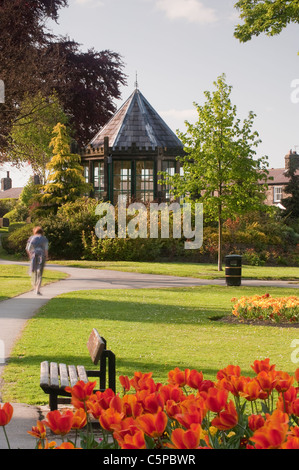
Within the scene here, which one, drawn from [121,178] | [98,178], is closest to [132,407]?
[121,178]

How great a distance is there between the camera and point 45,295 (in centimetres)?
1689

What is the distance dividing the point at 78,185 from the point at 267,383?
33.6m

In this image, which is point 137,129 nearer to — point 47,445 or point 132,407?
point 132,407

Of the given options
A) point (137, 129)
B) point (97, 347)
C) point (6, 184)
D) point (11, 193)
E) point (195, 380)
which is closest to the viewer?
point (195, 380)

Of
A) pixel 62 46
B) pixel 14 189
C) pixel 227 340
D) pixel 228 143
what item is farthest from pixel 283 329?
pixel 14 189

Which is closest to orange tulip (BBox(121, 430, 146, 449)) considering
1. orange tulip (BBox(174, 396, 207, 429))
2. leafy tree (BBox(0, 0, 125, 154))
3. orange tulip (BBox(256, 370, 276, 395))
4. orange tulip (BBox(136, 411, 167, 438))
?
orange tulip (BBox(136, 411, 167, 438))

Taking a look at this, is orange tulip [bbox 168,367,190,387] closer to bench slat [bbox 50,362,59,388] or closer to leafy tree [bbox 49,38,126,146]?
bench slat [bbox 50,362,59,388]

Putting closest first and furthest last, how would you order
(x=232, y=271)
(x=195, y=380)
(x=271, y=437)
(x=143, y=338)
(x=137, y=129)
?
(x=271, y=437)
(x=195, y=380)
(x=143, y=338)
(x=232, y=271)
(x=137, y=129)

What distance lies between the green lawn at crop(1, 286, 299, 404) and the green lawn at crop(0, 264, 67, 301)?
5.96 ft

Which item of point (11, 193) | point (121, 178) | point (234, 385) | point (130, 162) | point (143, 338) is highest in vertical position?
point (130, 162)

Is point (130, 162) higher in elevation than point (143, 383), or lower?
higher

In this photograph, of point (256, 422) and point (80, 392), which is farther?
point (80, 392)

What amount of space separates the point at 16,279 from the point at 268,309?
11.4 metres
